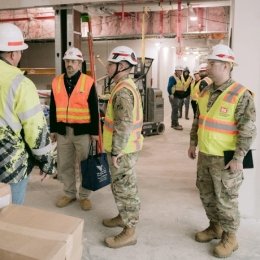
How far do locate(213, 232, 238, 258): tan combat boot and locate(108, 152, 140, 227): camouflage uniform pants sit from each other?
0.67 meters

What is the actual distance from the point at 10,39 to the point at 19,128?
0.50 meters

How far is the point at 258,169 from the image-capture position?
9.83ft

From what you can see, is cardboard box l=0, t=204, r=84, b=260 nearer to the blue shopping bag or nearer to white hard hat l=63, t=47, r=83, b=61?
the blue shopping bag

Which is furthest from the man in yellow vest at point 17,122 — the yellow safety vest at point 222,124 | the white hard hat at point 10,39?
the yellow safety vest at point 222,124

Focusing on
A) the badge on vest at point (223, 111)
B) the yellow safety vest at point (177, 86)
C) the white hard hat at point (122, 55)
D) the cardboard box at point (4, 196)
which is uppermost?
the white hard hat at point (122, 55)

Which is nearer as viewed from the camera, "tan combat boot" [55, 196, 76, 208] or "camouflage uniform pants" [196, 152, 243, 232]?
"camouflage uniform pants" [196, 152, 243, 232]

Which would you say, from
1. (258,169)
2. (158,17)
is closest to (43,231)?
(258,169)

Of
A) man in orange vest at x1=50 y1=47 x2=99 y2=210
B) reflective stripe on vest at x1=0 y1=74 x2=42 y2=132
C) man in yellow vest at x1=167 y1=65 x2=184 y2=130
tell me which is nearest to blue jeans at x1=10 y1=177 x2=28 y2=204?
reflective stripe on vest at x1=0 y1=74 x2=42 y2=132

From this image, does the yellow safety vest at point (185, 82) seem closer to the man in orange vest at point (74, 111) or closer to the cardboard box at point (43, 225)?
the man in orange vest at point (74, 111)

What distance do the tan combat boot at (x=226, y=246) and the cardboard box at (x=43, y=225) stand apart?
1522 mm

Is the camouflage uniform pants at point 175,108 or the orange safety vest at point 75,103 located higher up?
the orange safety vest at point 75,103

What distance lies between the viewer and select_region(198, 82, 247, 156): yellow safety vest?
2.27m

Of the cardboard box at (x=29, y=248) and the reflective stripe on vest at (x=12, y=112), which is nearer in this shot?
the cardboard box at (x=29, y=248)

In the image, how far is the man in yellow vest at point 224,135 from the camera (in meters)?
2.23
